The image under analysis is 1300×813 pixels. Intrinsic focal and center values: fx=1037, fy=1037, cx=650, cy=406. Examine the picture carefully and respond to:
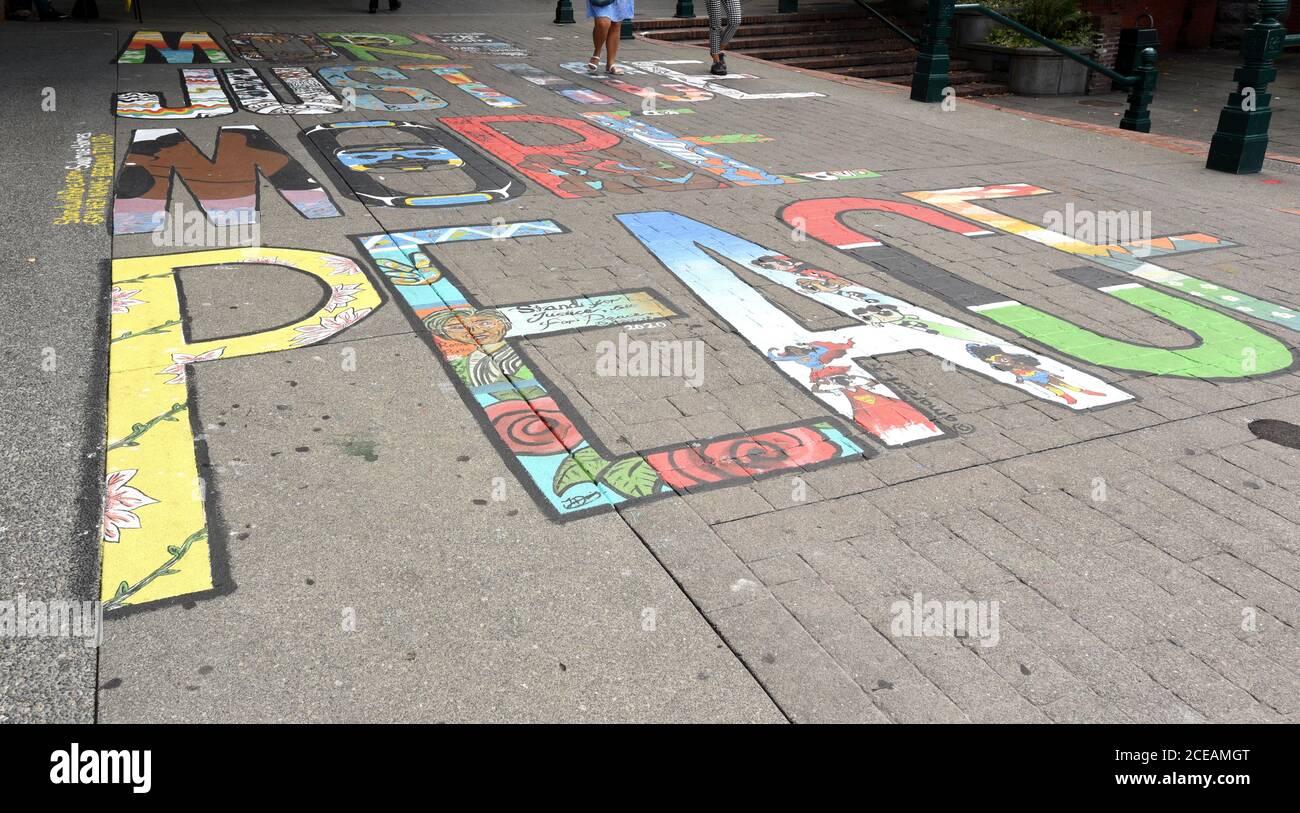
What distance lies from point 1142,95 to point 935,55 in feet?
8.62

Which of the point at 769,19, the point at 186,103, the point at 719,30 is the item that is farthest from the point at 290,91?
the point at 769,19

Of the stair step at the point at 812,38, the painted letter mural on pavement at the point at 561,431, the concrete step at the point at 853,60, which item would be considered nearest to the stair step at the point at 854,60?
the concrete step at the point at 853,60

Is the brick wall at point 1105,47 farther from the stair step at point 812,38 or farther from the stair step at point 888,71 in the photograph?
the stair step at point 812,38

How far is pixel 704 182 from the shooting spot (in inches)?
352

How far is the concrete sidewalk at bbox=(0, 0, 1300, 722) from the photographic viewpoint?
3186mm

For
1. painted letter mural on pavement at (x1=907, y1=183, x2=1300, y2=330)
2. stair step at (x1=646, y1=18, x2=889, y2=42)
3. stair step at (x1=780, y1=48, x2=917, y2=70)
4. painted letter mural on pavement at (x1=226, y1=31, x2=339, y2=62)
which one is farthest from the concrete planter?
painted letter mural on pavement at (x1=226, y1=31, x2=339, y2=62)

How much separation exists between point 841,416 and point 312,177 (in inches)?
216

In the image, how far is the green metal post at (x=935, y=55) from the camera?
42.7ft

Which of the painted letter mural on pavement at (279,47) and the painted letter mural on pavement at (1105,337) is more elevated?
the painted letter mural on pavement at (279,47)

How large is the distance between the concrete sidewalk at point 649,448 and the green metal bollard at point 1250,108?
40.1 inches

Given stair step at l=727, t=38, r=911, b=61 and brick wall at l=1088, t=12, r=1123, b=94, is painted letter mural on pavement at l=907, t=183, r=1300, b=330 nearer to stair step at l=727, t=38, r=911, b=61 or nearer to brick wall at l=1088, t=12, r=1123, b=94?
stair step at l=727, t=38, r=911, b=61

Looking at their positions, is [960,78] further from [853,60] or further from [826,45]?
[826,45]

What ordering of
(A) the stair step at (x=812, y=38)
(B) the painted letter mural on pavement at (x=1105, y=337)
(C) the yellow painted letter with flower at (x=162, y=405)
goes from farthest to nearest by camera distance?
(A) the stair step at (x=812, y=38) < (B) the painted letter mural on pavement at (x=1105, y=337) < (C) the yellow painted letter with flower at (x=162, y=405)

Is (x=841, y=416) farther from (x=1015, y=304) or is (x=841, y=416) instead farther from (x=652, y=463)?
(x=1015, y=304)
